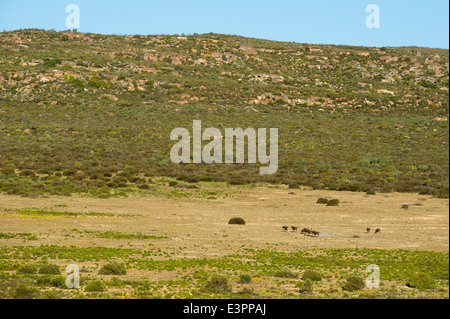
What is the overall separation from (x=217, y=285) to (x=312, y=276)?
14.0 ft

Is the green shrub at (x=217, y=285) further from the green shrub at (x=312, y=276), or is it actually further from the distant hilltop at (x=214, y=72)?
the distant hilltop at (x=214, y=72)

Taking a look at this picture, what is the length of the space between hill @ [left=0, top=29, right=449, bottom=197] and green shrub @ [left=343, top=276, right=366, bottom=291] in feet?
97.6

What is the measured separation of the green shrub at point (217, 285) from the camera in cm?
1992

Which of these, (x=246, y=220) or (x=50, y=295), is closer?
(x=50, y=295)

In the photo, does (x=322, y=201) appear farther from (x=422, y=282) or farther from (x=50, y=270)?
(x=50, y=270)

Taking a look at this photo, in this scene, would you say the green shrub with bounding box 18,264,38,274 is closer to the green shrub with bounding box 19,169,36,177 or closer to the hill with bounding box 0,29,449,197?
the hill with bounding box 0,29,449,197

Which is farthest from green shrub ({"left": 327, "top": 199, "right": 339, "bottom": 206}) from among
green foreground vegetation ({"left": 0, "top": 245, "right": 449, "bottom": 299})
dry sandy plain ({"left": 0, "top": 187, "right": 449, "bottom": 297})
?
green foreground vegetation ({"left": 0, "top": 245, "right": 449, "bottom": 299})

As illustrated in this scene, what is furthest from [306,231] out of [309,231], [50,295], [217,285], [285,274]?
[50,295]

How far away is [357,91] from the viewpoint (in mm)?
102250

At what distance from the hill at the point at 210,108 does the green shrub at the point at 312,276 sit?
95.6 ft

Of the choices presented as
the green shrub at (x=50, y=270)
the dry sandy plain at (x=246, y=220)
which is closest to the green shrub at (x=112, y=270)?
the dry sandy plain at (x=246, y=220)

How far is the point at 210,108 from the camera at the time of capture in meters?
91.7

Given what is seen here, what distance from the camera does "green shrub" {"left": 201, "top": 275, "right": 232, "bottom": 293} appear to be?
19.9m
